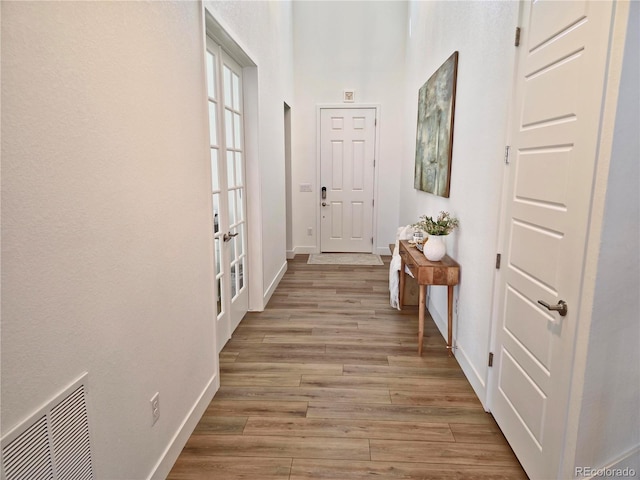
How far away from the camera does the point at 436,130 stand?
3.64 metres

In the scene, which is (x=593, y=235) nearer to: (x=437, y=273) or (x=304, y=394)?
(x=437, y=273)

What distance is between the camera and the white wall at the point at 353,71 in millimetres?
5777

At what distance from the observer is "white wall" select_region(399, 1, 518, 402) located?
220 cm

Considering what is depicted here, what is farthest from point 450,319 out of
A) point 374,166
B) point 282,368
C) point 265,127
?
point 374,166

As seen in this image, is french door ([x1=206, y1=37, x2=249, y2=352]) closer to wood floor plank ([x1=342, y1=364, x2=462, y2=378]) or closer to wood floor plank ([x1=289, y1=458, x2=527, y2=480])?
wood floor plank ([x1=342, y1=364, x2=462, y2=378])

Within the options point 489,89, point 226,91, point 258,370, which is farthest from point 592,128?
point 226,91

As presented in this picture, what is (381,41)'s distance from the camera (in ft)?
19.1

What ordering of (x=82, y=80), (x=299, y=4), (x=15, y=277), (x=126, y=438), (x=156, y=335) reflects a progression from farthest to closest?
(x=299, y=4), (x=156, y=335), (x=126, y=438), (x=82, y=80), (x=15, y=277)

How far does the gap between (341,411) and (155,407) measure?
106cm

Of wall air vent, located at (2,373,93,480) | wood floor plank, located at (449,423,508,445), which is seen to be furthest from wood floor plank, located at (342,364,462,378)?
wall air vent, located at (2,373,93,480)

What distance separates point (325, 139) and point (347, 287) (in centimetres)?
255

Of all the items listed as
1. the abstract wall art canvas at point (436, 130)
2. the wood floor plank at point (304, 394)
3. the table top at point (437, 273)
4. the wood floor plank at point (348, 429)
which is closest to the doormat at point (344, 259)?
the abstract wall art canvas at point (436, 130)

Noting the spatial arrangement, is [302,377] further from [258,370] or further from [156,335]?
[156,335]

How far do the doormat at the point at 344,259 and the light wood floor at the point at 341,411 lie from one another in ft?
7.01
